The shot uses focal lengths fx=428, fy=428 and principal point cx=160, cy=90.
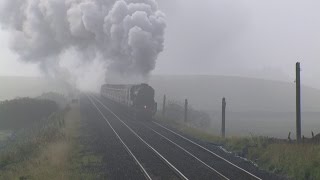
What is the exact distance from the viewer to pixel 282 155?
56.2ft

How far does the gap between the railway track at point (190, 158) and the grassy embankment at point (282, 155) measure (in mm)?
1468

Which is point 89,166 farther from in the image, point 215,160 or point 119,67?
point 119,67

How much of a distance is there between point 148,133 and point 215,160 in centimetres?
1011

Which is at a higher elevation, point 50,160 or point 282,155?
point 282,155

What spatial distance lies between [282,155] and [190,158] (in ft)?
12.6

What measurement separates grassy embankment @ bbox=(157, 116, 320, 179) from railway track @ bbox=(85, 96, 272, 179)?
4.82 ft

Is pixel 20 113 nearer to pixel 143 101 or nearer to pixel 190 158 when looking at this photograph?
pixel 143 101

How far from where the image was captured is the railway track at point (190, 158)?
1507cm

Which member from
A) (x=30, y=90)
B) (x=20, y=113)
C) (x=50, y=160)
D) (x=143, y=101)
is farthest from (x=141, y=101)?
(x=30, y=90)

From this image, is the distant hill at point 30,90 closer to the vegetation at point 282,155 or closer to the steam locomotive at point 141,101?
the steam locomotive at point 141,101

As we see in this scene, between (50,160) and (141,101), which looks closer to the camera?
(50,160)

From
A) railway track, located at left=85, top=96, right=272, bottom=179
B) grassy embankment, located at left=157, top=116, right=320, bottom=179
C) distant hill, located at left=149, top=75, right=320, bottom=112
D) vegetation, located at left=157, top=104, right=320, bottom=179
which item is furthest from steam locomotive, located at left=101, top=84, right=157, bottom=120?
distant hill, located at left=149, top=75, right=320, bottom=112

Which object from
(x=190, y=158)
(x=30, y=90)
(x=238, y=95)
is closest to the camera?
(x=190, y=158)

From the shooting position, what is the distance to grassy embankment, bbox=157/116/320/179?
48.8 ft
